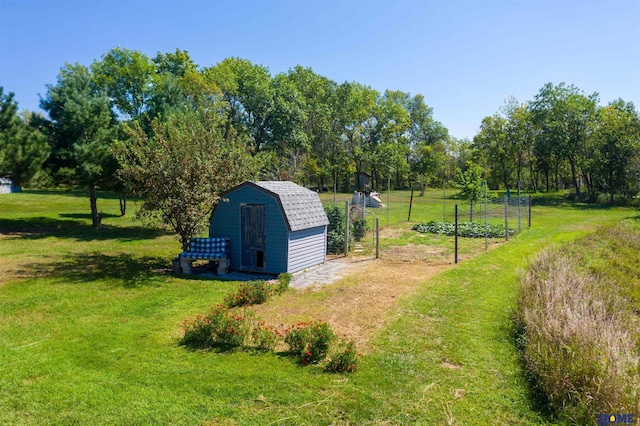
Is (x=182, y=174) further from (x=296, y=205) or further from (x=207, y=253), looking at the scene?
(x=296, y=205)

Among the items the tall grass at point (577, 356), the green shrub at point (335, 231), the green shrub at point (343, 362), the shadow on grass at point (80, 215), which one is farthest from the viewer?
the shadow on grass at point (80, 215)

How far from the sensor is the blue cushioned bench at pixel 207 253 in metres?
Result: 11.6

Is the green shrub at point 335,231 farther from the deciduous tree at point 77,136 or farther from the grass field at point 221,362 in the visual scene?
the deciduous tree at point 77,136

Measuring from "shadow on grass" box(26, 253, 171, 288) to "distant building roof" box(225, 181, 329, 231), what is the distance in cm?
358

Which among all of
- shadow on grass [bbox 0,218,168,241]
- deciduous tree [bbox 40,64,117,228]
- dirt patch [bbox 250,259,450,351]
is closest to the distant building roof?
dirt patch [bbox 250,259,450,351]

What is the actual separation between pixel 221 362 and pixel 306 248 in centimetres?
666

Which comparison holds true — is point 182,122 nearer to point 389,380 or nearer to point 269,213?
point 269,213

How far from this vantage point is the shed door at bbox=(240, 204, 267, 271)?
11953 millimetres

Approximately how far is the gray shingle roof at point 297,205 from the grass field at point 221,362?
7.56 ft

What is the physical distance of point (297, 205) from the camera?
11977mm

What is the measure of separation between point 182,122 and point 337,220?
6.66 m

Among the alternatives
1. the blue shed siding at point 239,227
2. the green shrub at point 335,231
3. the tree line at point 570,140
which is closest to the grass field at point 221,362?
the blue shed siding at point 239,227

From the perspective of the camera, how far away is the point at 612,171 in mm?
36750

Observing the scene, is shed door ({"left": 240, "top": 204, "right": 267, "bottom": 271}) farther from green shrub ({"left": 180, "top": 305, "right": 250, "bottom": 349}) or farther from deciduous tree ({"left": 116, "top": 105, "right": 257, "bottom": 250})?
green shrub ({"left": 180, "top": 305, "right": 250, "bottom": 349})
